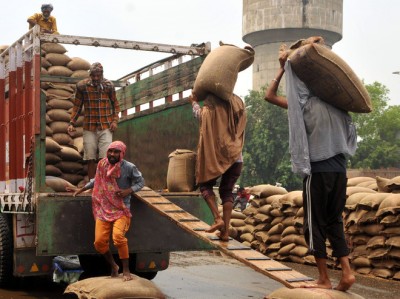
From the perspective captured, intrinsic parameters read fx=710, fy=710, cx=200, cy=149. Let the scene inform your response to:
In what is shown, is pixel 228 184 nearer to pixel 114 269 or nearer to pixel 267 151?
pixel 114 269

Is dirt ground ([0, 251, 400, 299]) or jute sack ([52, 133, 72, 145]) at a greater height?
jute sack ([52, 133, 72, 145])

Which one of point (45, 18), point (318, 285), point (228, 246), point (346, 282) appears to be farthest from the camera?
point (45, 18)

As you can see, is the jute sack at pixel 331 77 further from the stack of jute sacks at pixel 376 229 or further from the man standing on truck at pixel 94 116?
the stack of jute sacks at pixel 376 229

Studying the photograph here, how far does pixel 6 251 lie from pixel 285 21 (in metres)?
72.2

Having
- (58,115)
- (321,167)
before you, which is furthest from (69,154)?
(321,167)

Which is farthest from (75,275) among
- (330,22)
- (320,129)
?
(330,22)

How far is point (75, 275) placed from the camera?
A: 8.95 meters

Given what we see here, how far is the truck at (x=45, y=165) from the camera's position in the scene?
6.72 meters

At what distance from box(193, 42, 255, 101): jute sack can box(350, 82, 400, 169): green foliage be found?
52.3m

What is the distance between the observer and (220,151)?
20.6 feet

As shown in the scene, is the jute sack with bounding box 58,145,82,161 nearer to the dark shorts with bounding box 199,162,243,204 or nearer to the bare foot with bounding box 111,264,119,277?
the bare foot with bounding box 111,264,119,277

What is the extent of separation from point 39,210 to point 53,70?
133 inches

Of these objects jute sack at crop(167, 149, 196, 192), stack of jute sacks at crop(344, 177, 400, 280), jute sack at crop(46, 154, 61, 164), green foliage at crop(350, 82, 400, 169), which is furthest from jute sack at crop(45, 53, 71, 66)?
green foliage at crop(350, 82, 400, 169)

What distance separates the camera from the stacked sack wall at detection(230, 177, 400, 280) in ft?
32.2
